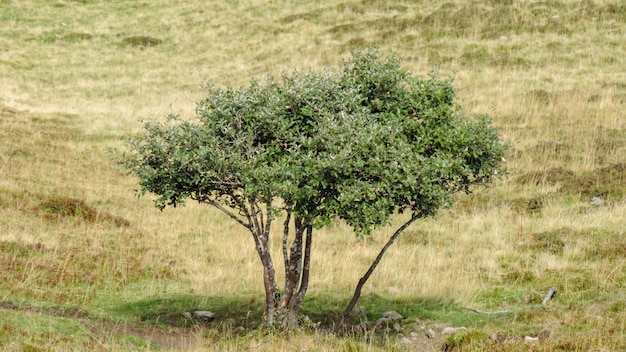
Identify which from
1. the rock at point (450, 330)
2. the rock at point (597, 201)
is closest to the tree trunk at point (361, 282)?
the rock at point (450, 330)

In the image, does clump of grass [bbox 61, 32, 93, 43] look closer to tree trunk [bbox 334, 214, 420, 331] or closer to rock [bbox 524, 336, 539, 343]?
tree trunk [bbox 334, 214, 420, 331]

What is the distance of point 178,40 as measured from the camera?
199 feet

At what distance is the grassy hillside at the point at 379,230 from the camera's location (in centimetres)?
1400

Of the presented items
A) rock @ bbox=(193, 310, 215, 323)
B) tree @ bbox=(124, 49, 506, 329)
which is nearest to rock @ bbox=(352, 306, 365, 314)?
tree @ bbox=(124, 49, 506, 329)

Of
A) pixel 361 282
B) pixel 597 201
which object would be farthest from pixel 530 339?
pixel 597 201

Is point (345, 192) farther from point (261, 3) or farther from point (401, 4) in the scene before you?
point (261, 3)

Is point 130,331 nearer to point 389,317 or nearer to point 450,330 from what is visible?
point 389,317

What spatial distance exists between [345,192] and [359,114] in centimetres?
164

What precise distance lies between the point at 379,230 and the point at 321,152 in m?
10.1

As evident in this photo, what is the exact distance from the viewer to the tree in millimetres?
12039

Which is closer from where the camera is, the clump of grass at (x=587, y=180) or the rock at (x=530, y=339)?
the rock at (x=530, y=339)

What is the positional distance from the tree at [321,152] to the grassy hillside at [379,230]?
62.3 inches

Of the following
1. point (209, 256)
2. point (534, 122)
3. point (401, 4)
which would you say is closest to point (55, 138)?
point (209, 256)

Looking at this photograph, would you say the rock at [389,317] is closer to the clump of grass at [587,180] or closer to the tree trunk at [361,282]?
the tree trunk at [361,282]
